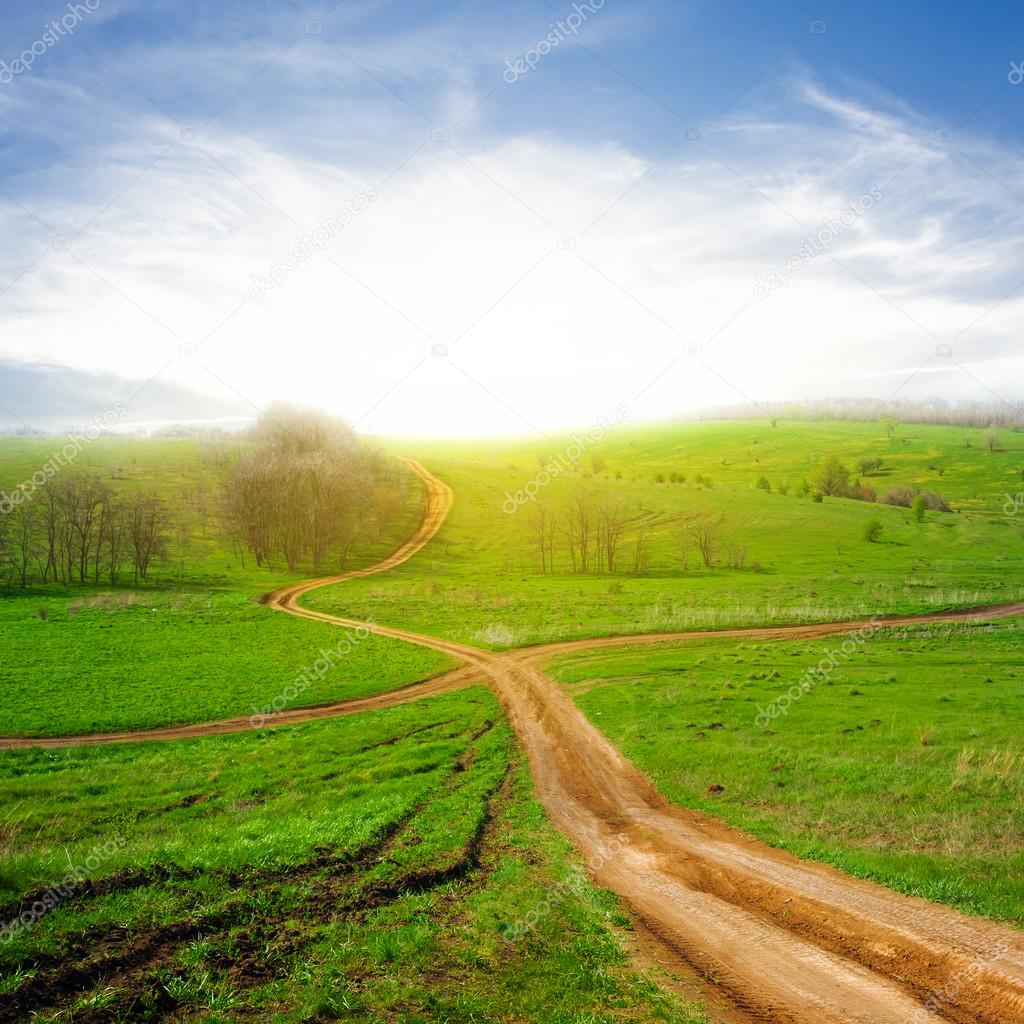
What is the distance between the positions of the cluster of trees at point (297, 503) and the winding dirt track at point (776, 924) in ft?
246

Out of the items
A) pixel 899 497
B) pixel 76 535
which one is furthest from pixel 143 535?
pixel 899 497

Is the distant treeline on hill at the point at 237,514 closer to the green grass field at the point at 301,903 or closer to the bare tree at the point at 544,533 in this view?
the bare tree at the point at 544,533

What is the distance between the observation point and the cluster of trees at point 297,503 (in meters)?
90.3

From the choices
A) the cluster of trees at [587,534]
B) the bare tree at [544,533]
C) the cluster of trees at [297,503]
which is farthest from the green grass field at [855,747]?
the cluster of trees at [297,503]

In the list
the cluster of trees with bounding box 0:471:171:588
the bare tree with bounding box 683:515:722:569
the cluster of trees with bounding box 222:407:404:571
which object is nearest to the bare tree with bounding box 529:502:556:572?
the bare tree with bounding box 683:515:722:569

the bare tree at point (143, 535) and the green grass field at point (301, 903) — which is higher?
the bare tree at point (143, 535)

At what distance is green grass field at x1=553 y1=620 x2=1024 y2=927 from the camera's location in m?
14.1

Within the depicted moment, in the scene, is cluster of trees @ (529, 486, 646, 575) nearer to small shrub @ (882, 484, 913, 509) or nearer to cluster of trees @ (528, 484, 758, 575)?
cluster of trees @ (528, 484, 758, 575)

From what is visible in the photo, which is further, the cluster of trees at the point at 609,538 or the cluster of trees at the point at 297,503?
the cluster of trees at the point at 609,538

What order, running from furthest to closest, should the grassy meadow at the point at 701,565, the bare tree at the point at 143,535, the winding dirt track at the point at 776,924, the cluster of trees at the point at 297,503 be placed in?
the cluster of trees at the point at 297,503 → the bare tree at the point at 143,535 → the grassy meadow at the point at 701,565 → the winding dirt track at the point at 776,924

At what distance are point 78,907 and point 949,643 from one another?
4862 cm

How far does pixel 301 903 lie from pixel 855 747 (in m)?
19.6

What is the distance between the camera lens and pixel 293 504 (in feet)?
294

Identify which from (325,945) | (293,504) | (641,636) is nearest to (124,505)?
(293,504)
